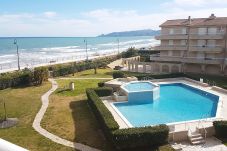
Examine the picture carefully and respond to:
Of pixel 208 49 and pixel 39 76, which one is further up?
pixel 208 49

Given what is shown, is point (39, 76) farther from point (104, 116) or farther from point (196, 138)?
point (196, 138)

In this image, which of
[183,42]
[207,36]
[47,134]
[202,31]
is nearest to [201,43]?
[207,36]

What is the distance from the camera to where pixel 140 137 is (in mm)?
20219

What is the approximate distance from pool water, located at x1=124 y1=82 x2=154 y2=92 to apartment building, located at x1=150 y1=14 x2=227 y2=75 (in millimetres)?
16740

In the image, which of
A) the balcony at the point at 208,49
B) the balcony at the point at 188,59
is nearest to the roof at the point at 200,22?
the balcony at the point at 208,49

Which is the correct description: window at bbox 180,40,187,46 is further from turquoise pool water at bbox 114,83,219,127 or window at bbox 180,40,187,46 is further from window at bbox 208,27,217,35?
turquoise pool water at bbox 114,83,219,127

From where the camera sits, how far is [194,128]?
23250mm

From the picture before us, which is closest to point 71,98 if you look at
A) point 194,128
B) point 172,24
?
point 194,128

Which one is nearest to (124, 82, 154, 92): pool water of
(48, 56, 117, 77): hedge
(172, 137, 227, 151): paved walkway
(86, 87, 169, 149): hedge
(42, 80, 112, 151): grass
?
(42, 80, 112, 151): grass

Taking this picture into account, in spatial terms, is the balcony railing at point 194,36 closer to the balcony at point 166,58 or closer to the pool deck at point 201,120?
the balcony at point 166,58

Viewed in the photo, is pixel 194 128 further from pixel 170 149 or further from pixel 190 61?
pixel 190 61

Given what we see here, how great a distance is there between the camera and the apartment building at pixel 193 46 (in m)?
50.7

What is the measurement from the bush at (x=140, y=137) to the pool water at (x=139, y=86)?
15135 millimetres

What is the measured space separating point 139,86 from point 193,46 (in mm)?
20709
